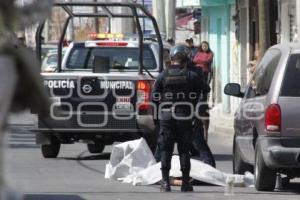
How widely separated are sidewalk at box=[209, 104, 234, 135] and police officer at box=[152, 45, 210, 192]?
10618mm

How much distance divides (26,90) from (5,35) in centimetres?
22

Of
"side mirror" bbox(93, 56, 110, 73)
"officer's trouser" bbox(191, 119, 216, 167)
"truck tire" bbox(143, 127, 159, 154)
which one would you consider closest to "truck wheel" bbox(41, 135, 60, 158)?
"side mirror" bbox(93, 56, 110, 73)

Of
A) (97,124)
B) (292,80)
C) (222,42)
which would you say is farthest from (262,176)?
(222,42)

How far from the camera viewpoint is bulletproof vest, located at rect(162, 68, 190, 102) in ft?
38.2

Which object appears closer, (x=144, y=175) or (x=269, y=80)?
(x=269, y=80)

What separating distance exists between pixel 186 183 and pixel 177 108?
91 cm

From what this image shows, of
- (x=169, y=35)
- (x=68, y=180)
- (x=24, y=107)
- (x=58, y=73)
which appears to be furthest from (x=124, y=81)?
(x=169, y=35)

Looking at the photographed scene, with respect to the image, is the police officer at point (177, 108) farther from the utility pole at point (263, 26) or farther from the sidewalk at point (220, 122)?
the sidewalk at point (220, 122)

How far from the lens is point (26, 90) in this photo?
3.63m

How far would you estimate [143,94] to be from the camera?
1538 centimetres

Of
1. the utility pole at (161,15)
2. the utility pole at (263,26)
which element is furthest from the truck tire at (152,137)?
the utility pole at (161,15)

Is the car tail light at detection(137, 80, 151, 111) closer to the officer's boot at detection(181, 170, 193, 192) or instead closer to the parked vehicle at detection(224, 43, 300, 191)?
the parked vehicle at detection(224, 43, 300, 191)

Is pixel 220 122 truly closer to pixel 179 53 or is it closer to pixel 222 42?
pixel 222 42

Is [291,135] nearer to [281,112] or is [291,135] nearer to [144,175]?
[281,112]
